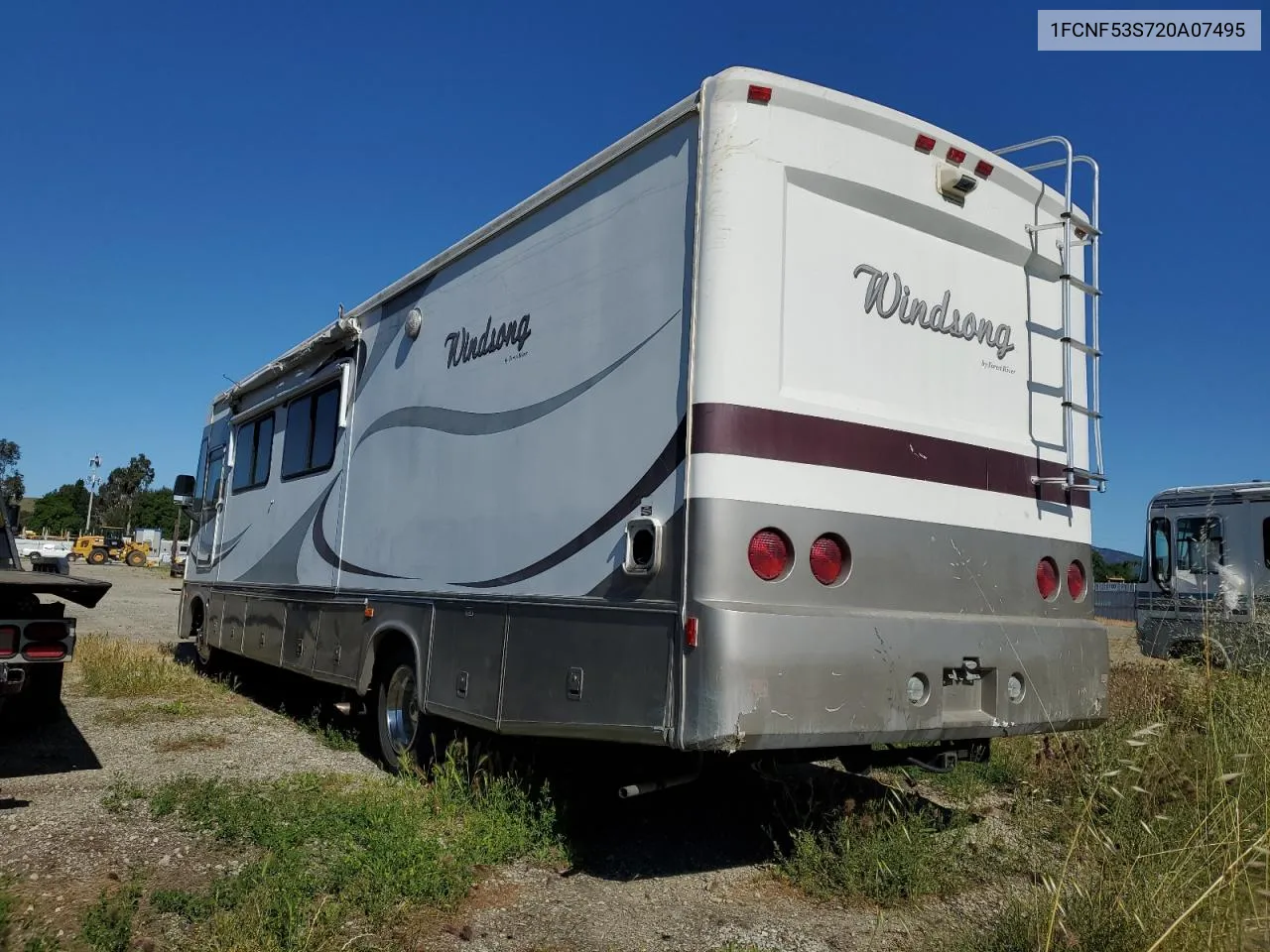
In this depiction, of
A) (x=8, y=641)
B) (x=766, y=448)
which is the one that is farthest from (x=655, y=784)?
(x=8, y=641)

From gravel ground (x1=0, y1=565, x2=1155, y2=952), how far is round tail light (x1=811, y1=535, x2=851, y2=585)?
1350 mm

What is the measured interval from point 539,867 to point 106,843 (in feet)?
6.60

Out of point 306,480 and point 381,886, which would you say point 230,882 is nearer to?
point 381,886

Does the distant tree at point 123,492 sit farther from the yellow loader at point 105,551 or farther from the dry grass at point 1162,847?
the dry grass at point 1162,847

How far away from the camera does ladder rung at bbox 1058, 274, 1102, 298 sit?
16.4 feet

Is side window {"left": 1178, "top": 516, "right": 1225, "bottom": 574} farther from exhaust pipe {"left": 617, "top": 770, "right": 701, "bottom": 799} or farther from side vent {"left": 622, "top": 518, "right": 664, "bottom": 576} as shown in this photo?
side vent {"left": 622, "top": 518, "right": 664, "bottom": 576}

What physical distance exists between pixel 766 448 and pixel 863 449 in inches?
21.7

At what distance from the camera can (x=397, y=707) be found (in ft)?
19.8

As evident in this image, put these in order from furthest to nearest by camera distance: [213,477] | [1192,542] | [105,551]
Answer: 1. [105,551]
2. [1192,542]
3. [213,477]

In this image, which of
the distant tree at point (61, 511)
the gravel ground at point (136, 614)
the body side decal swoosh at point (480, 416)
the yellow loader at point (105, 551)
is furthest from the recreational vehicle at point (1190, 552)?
the distant tree at point (61, 511)

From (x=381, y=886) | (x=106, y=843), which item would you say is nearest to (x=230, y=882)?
(x=381, y=886)

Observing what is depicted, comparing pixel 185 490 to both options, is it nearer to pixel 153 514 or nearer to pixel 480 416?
pixel 480 416

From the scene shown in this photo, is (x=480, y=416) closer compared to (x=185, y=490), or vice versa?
(x=480, y=416)

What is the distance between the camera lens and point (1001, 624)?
14.4ft
